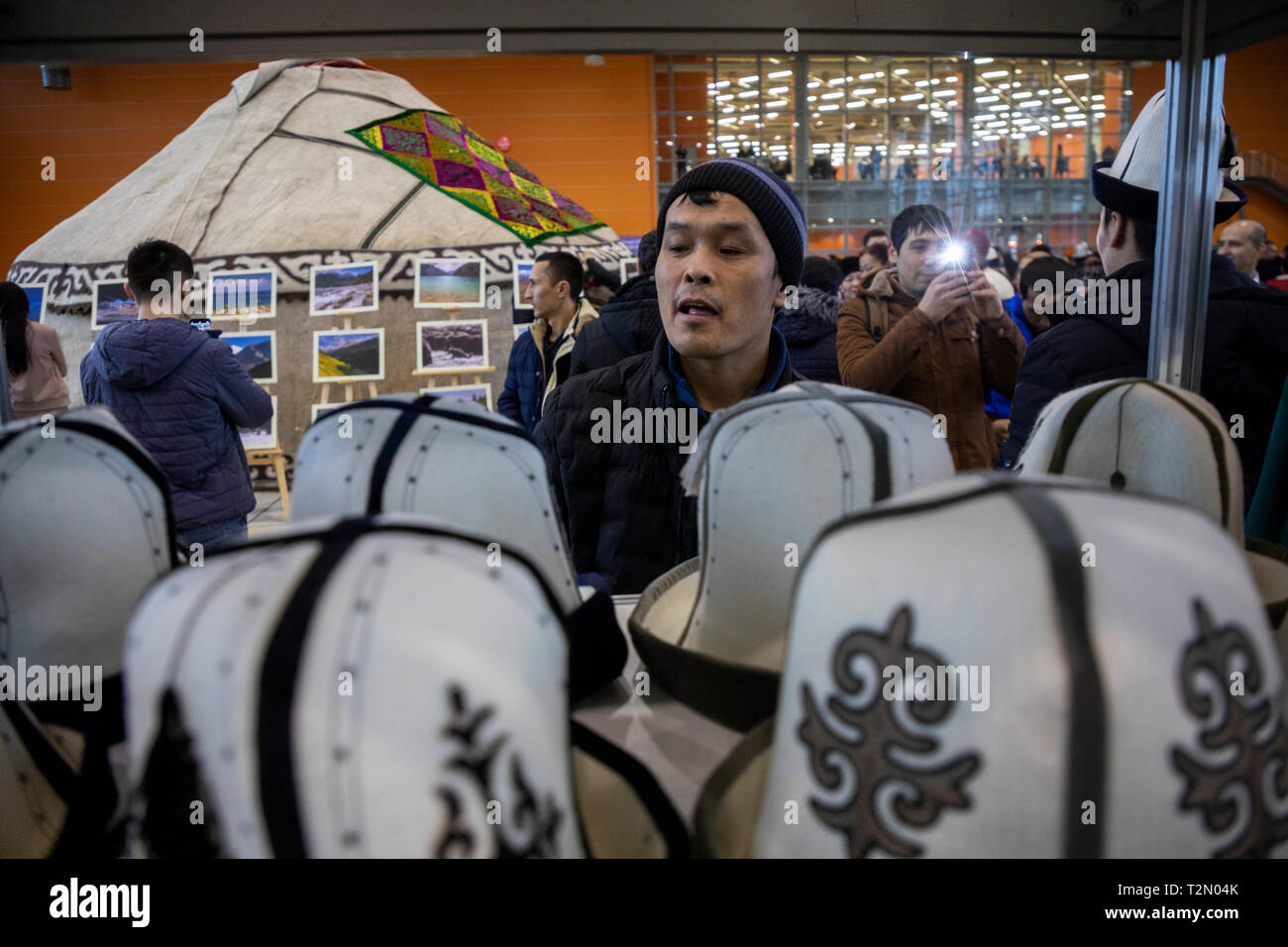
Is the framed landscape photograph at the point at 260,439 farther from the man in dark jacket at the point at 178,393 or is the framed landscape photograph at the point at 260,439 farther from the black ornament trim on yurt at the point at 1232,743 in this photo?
the black ornament trim on yurt at the point at 1232,743

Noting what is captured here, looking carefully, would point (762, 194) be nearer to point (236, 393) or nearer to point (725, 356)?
point (725, 356)

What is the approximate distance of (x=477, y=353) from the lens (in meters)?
4.99

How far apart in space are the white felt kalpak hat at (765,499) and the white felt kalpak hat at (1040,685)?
17 cm

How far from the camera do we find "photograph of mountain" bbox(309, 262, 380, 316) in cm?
482

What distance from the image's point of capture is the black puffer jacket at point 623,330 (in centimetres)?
198

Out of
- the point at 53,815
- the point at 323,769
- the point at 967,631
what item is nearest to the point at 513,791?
the point at 323,769

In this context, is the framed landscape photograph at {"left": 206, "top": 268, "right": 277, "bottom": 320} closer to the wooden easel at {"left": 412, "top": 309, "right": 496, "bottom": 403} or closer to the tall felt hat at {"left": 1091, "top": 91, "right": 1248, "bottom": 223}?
the wooden easel at {"left": 412, "top": 309, "right": 496, "bottom": 403}

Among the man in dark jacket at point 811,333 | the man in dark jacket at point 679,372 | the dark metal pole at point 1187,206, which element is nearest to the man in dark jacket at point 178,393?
the man in dark jacket at point 679,372

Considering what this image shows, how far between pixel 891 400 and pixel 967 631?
29 centimetres

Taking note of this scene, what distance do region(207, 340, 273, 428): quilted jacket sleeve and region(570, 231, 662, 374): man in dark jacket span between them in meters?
0.89

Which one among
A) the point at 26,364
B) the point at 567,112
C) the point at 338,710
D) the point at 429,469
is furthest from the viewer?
the point at 567,112

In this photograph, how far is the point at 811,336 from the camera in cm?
256

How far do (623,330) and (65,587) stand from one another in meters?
1.47

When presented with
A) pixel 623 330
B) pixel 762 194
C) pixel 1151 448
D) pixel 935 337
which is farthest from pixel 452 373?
pixel 1151 448
